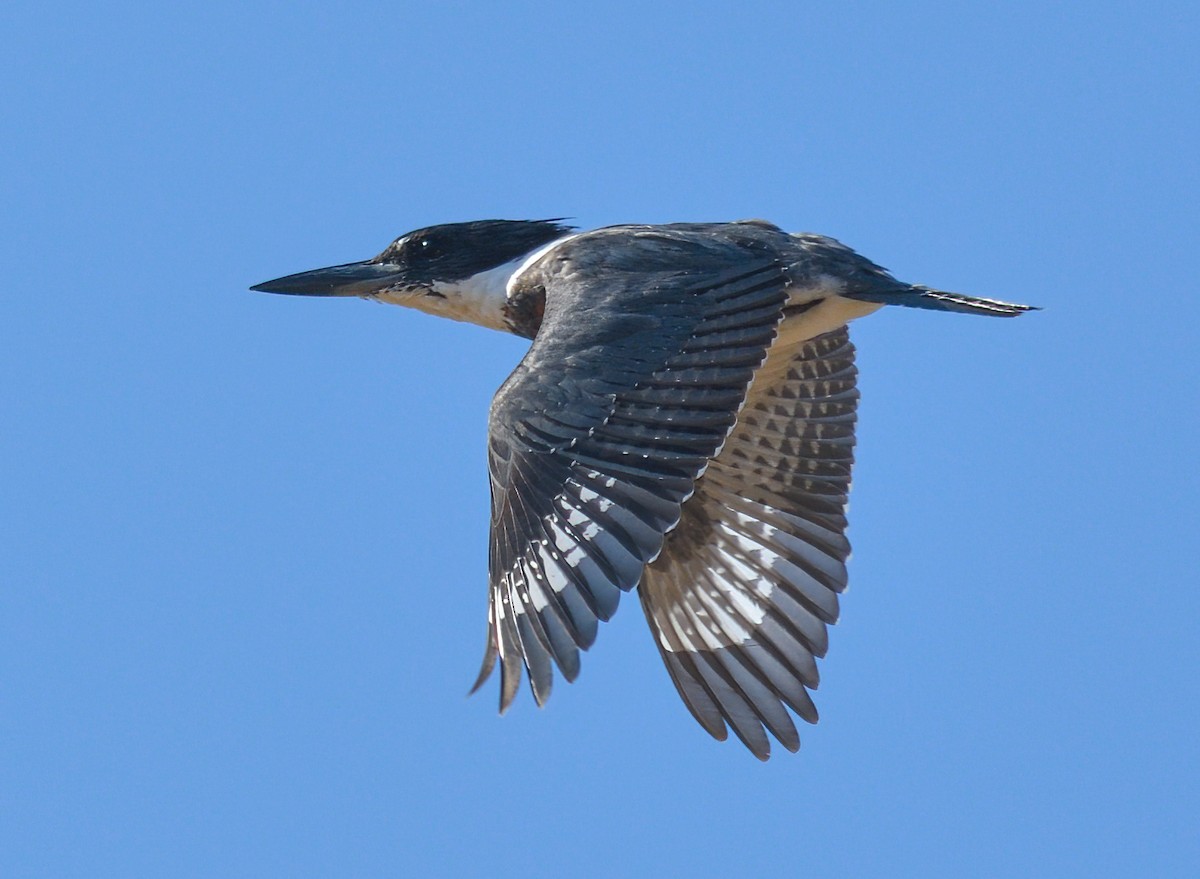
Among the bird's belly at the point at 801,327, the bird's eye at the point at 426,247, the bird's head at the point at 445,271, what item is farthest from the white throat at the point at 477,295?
the bird's belly at the point at 801,327

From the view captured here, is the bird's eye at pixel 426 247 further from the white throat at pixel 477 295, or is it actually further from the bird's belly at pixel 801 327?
the bird's belly at pixel 801 327

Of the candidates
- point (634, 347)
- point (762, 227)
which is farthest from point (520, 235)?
point (634, 347)

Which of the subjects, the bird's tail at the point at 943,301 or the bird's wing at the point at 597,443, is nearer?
the bird's wing at the point at 597,443

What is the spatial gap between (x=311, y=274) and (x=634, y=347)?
249 cm

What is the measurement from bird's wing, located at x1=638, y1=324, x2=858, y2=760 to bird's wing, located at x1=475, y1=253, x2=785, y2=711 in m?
1.18

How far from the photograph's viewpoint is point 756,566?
847 cm

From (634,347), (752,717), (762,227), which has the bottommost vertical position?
(752,717)

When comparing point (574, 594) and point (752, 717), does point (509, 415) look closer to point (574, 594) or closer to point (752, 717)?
point (574, 594)

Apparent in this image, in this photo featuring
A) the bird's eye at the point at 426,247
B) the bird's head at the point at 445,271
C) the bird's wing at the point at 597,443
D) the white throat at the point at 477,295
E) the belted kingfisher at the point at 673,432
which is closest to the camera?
the bird's wing at the point at 597,443

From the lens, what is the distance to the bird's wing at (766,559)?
797cm

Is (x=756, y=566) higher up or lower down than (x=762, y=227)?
lower down

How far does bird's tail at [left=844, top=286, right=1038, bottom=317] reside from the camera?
7.91 m

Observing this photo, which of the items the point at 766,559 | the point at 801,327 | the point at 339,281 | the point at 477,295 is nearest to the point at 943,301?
the point at 801,327

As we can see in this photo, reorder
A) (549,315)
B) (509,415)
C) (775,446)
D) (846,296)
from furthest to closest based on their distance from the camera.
Result: (775,446)
(846,296)
(549,315)
(509,415)
